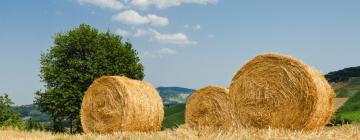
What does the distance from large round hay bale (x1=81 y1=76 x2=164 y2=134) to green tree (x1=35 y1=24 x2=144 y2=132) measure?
6.80m

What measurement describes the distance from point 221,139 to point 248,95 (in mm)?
6060

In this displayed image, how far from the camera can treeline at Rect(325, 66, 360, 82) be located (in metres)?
48.8

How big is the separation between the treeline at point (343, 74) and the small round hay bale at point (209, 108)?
3388 centimetres

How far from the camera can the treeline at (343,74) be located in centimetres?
4884

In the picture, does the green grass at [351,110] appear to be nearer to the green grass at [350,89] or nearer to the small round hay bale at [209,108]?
the green grass at [350,89]

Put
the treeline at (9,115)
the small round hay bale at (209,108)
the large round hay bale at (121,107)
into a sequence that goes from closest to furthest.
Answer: the small round hay bale at (209,108) → the large round hay bale at (121,107) → the treeline at (9,115)

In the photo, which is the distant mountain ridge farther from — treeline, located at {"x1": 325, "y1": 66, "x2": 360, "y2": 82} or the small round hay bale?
the small round hay bale

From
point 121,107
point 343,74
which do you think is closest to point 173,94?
point 343,74

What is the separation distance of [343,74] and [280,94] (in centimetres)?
3970

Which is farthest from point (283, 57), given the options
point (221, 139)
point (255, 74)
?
point (221, 139)

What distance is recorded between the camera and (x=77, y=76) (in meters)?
25.2

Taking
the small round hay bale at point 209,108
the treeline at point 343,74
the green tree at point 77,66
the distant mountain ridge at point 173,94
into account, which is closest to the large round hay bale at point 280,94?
the small round hay bale at point 209,108

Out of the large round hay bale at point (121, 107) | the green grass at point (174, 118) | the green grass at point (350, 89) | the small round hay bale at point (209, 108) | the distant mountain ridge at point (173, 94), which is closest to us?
the small round hay bale at point (209, 108)

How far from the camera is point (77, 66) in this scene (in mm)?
25688
